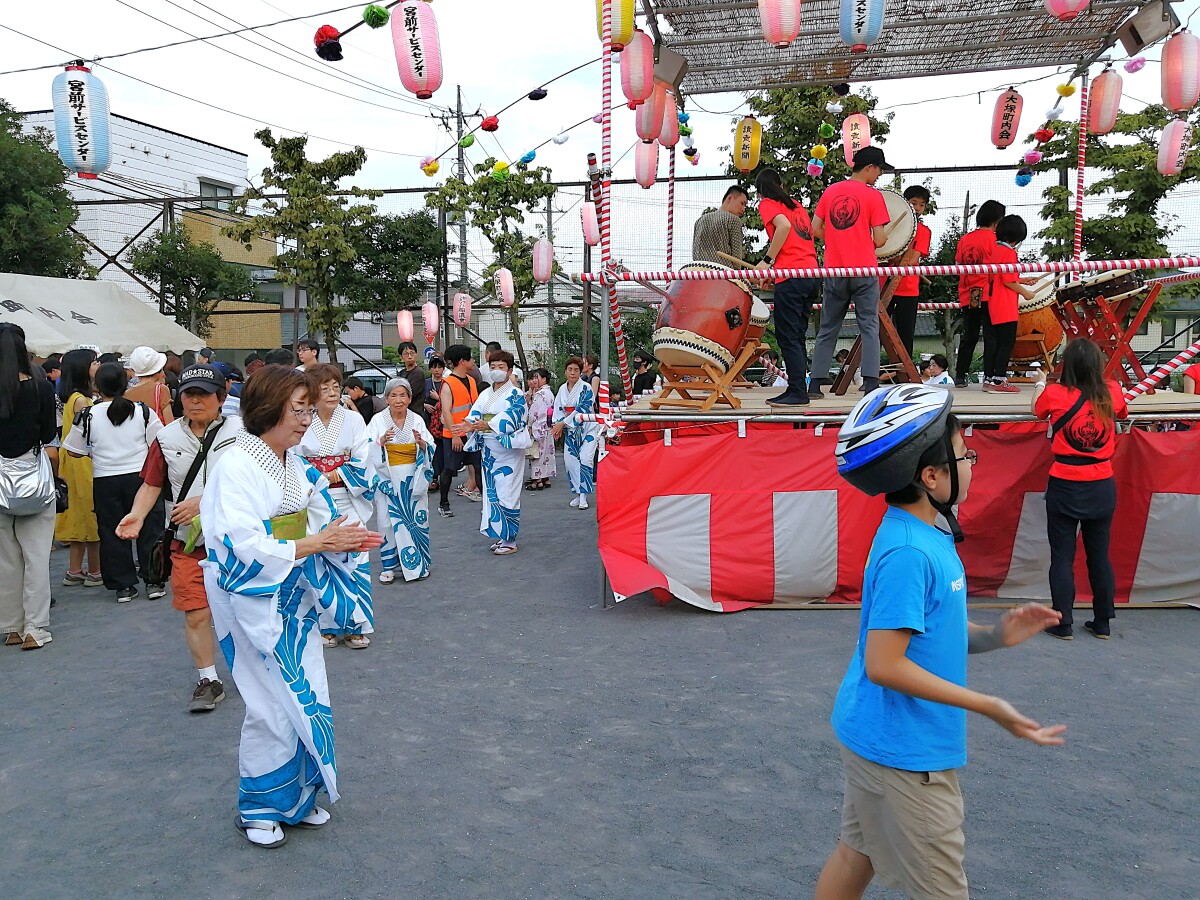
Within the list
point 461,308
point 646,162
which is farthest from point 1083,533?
point 461,308

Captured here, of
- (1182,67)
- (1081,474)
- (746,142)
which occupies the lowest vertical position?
(1081,474)

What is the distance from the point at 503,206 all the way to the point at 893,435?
44.3 ft

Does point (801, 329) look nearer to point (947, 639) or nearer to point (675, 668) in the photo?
point (675, 668)

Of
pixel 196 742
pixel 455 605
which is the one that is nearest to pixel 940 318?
pixel 455 605

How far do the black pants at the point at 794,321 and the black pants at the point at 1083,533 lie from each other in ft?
5.56

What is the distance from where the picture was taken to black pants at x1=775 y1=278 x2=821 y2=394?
602cm

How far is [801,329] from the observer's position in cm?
615

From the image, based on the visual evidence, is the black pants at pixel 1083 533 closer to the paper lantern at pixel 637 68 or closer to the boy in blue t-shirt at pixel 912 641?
the boy in blue t-shirt at pixel 912 641

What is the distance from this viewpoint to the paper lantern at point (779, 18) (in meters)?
6.02

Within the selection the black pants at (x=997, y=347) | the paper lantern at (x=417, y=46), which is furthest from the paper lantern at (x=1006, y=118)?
the paper lantern at (x=417, y=46)

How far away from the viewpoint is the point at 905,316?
768 cm

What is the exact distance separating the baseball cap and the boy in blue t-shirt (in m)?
3.38

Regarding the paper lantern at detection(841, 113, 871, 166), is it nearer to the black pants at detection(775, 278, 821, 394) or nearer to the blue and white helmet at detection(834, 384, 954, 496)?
the black pants at detection(775, 278, 821, 394)

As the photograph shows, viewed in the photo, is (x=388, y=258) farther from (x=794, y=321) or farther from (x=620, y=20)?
(x=794, y=321)
